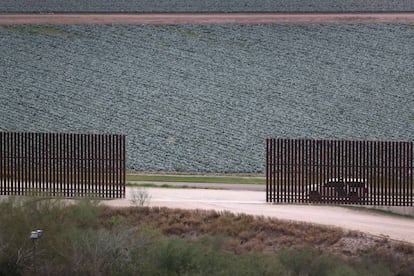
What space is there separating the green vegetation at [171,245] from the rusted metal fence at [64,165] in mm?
2940

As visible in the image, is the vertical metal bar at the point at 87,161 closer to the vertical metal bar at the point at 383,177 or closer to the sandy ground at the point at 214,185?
the sandy ground at the point at 214,185

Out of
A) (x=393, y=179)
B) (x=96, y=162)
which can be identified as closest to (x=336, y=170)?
(x=393, y=179)

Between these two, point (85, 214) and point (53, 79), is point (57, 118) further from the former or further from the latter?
point (85, 214)

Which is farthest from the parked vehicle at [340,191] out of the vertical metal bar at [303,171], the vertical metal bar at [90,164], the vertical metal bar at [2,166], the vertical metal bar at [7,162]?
the vertical metal bar at [2,166]

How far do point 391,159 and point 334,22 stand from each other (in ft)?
106

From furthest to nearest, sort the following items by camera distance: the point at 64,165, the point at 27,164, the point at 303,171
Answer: the point at 27,164
the point at 64,165
the point at 303,171

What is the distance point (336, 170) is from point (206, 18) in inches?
1346

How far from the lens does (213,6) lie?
249 feet

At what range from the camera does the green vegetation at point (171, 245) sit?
3225cm

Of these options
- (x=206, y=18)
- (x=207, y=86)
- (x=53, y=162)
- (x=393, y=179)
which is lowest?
(x=393, y=179)

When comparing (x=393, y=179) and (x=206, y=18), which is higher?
(x=206, y=18)

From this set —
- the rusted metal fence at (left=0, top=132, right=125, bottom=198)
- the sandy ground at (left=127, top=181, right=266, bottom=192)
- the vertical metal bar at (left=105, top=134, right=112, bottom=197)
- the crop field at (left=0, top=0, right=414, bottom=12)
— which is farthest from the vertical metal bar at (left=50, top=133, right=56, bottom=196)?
the crop field at (left=0, top=0, right=414, bottom=12)

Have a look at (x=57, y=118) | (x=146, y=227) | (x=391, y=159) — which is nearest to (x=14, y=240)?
(x=146, y=227)

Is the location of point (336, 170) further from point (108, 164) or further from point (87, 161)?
point (87, 161)
